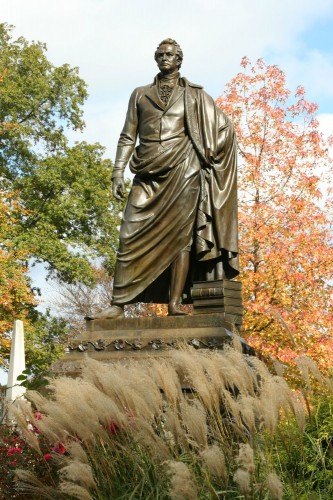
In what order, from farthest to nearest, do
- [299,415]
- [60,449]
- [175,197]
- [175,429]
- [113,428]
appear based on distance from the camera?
[175,197] → [60,449] → [113,428] → [175,429] → [299,415]

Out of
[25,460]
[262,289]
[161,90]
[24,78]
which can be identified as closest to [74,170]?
[24,78]

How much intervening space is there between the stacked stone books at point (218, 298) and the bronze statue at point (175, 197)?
0.50 ft

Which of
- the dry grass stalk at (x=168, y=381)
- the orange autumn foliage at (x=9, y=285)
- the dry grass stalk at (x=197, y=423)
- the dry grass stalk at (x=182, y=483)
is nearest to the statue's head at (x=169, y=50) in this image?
the dry grass stalk at (x=168, y=381)

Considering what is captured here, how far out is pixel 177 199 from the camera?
294 inches

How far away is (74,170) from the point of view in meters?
26.7

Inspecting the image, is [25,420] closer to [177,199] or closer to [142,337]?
[142,337]

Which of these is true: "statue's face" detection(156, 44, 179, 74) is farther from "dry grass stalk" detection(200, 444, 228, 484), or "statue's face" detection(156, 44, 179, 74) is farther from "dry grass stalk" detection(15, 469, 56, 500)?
"dry grass stalk" detection(200, 444, 228, 484)

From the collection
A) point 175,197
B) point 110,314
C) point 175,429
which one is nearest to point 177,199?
point 175,197

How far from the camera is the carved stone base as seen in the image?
271 inches

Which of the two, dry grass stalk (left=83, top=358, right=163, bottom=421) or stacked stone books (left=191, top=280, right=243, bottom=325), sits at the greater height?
stacked stone books (left=191, top=280, right=243, bottom=325)

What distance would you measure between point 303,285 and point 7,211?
843 centimetres

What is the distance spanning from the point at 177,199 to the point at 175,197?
0.03 metres

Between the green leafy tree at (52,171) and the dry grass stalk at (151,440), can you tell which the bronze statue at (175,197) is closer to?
the dry grass stalk at (151,440)

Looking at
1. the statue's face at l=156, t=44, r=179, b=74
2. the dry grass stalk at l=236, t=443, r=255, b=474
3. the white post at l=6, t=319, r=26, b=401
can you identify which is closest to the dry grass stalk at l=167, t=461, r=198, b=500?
the dry grass stalk at l=236, t=443, r=255, b=474
